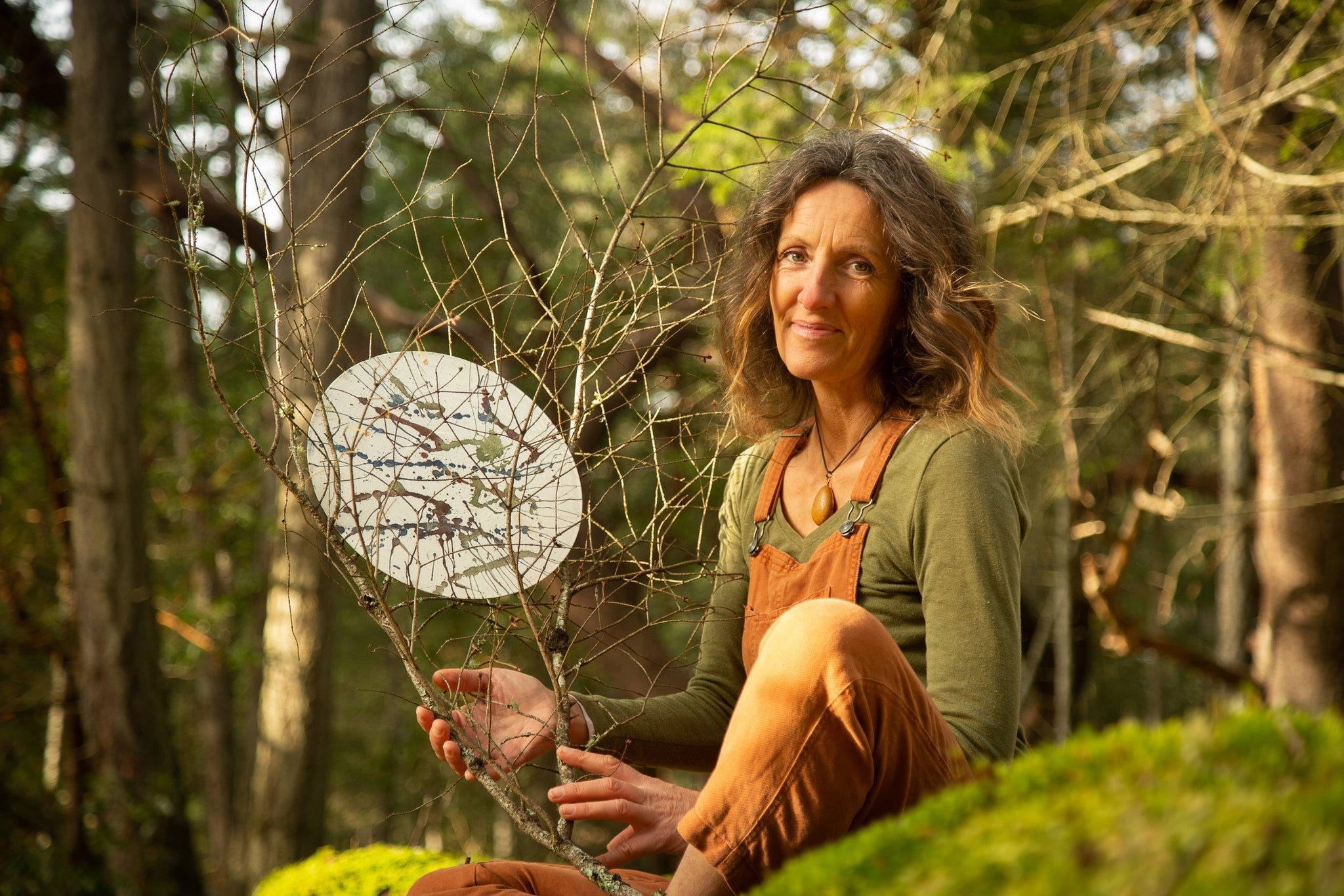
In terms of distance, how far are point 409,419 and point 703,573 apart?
2.10 feet

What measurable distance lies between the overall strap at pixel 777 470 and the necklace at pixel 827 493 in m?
0.10

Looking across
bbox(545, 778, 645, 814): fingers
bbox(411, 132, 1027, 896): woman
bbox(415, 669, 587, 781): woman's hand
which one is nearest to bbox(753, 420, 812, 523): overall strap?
bbox(411, 132, 1027, 896): woman

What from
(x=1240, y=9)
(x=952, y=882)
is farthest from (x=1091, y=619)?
(x=952, y=882)

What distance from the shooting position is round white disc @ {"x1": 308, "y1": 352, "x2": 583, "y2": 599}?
6.81 ft

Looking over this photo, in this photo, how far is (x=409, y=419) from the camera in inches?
82.4

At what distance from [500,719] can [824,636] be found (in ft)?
2.82

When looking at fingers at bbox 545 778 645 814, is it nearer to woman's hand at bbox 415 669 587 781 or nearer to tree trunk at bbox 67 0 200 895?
woman's hand at bbox 415 669 587 781

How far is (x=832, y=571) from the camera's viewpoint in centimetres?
212

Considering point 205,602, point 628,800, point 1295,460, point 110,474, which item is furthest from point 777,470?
point 205,602

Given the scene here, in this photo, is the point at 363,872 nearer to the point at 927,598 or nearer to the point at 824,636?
the point at 927,598

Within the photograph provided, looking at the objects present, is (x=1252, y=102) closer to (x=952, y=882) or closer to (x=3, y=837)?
(x=952, y=882)

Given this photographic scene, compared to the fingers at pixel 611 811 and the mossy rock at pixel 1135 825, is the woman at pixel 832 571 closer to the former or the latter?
the fingers at pixel 611 811

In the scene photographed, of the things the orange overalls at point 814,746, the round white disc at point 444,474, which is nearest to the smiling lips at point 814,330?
the round white disc at point 444,474

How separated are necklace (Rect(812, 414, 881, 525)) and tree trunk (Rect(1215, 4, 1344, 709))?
4621mm
